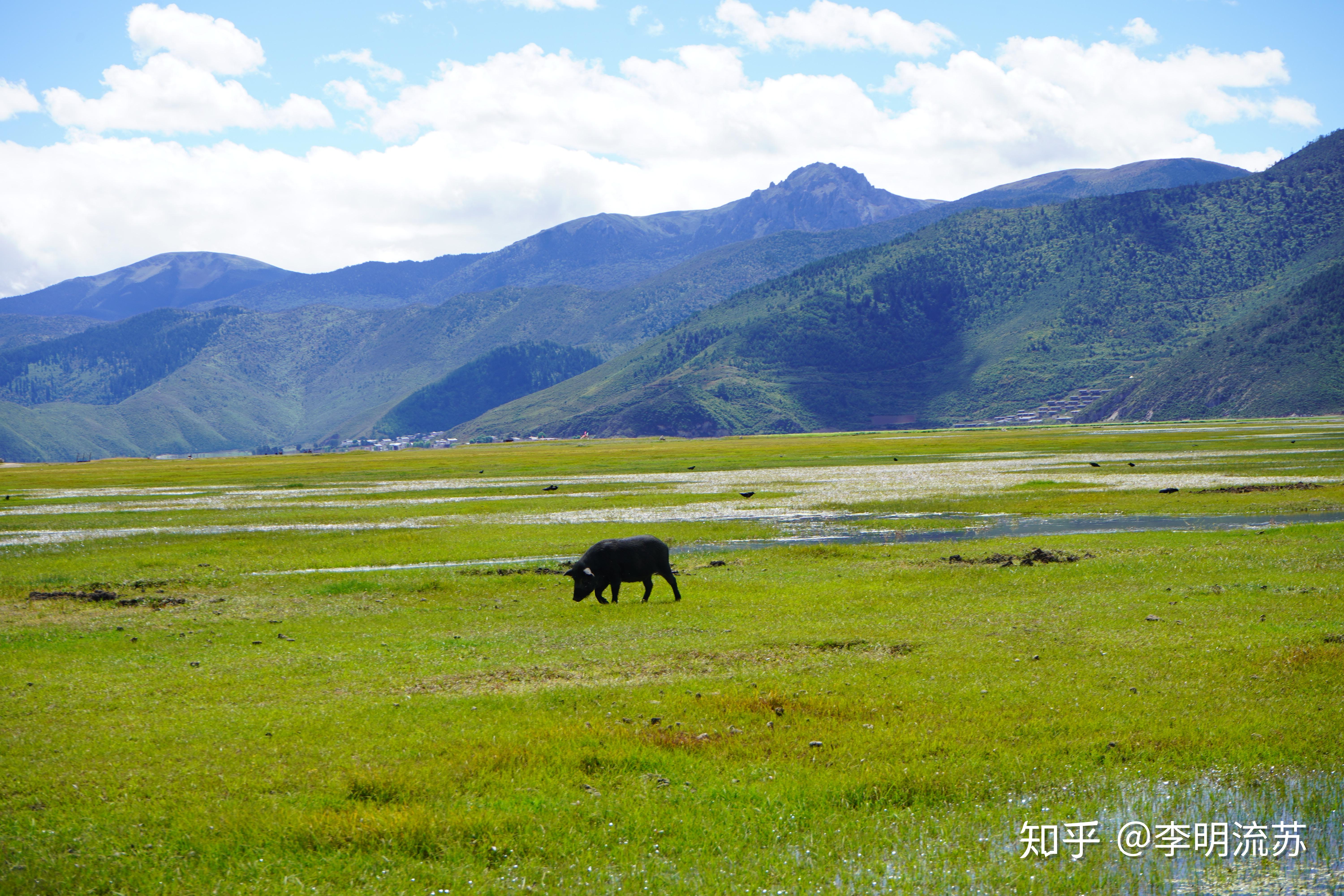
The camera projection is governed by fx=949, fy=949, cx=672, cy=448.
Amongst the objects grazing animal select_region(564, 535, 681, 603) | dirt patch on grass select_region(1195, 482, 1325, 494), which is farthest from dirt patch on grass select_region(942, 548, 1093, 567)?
dirt patch on grass select_region(1195, 482, 1325, 494)

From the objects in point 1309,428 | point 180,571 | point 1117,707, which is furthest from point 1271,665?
point 1309,428

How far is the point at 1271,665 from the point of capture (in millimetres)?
15008

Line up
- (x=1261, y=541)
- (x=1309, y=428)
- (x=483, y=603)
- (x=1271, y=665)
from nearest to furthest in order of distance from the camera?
(x=1271, y=665)
(x=483, y=603)
(x=1261, y=541)
(x=1309, y=428)

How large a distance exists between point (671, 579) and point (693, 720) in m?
10.5

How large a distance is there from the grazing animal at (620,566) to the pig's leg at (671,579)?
0.05 ft

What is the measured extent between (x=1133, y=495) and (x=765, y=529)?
22.0 meters

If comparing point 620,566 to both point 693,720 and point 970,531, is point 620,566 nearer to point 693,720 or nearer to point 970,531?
point 693,720

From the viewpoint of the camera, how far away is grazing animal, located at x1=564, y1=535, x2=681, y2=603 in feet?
76.2

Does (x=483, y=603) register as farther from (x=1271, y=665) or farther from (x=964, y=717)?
(x=1271, y=665)

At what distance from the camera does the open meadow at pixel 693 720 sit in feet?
30.4

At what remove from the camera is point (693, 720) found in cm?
1308

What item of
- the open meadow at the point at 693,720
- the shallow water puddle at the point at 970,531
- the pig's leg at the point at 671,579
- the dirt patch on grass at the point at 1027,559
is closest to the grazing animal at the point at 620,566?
the pig's leg at the point at 671,579

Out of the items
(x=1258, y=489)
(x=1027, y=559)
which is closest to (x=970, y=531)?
(x=1027, y=559)

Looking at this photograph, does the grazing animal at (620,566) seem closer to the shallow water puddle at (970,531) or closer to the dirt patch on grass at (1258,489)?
the shallow water puddle at (970,531)
